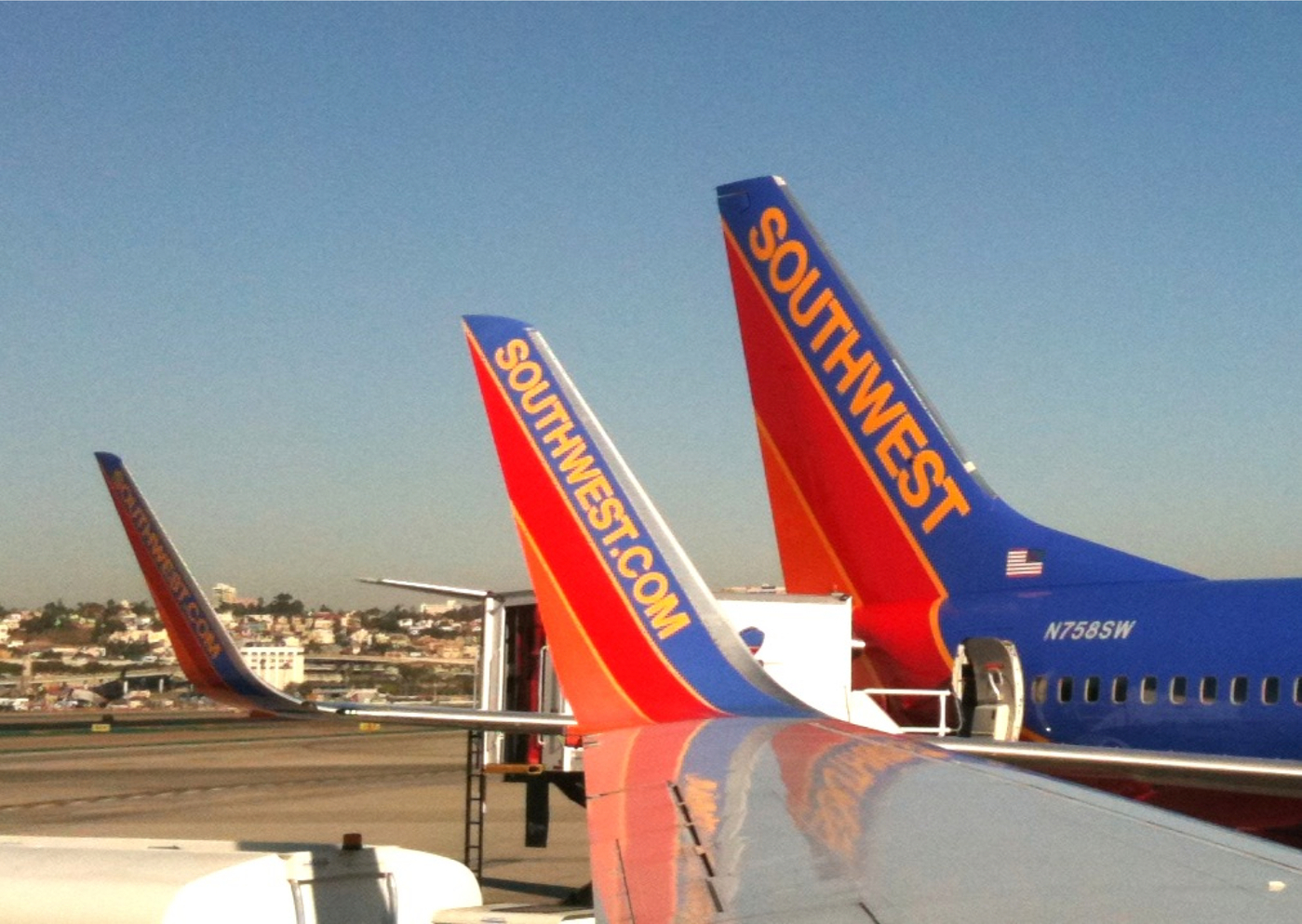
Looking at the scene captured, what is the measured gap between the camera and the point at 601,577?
773cm

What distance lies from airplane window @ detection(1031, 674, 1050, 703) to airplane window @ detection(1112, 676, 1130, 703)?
663mm

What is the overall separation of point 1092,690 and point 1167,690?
742mm

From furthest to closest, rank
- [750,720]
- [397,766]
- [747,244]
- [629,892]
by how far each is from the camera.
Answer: [397,766]
[747,244]
[750,720]
[629,892]

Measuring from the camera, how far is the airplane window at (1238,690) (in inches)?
516

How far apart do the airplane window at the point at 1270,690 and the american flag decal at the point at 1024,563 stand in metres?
3.09

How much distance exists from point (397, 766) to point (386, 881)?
3376 centimetres

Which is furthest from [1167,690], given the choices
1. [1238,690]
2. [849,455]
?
[849,455]

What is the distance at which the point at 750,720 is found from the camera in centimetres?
714

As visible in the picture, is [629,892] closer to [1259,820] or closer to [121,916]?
[121,916]

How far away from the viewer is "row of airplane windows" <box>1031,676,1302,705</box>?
1298 centimetres

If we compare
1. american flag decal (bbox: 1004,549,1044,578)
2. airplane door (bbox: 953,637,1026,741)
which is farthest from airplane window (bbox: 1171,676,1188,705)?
american flag decal (bbox: 1004,549,1044,578)

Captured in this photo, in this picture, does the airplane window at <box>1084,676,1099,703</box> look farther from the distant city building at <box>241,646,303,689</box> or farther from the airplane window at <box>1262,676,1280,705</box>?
the distant city building at <box>241,646,303,689</box>

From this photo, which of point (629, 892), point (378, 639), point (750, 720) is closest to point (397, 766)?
point (750, 720)

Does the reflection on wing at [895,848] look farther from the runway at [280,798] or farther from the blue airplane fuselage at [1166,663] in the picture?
the runway at [280,798]
